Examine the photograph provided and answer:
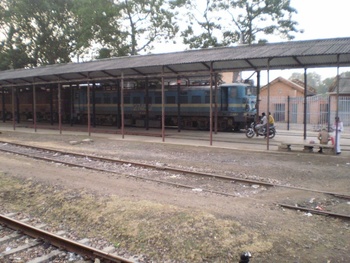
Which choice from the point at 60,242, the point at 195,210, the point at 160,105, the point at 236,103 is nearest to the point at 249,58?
the point at 236,103

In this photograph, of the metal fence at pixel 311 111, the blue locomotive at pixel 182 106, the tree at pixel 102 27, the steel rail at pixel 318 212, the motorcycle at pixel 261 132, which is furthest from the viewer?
the tree at pixel 102 27

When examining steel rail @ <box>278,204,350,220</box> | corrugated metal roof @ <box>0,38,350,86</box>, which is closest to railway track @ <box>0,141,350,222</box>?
steel rail @ <box>278,204,350,220</box>

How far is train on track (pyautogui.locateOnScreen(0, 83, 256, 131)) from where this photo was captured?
73.5 ft

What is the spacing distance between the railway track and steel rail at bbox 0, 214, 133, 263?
12.4ft

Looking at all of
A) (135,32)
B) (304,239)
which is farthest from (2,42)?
(304,239)

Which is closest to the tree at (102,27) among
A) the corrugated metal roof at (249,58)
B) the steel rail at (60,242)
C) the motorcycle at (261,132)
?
the corrugated metal roof at (249,58)

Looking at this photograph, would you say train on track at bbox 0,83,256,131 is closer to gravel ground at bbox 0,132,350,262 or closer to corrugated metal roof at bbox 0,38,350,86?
corrugated metal roof at bbox 0,38,350,86

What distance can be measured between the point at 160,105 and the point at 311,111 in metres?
12.7

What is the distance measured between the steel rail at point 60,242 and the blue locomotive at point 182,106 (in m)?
15.2

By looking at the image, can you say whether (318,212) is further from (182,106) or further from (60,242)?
(182,106)

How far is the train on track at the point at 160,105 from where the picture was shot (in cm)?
2239

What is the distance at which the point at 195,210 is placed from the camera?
6602mm

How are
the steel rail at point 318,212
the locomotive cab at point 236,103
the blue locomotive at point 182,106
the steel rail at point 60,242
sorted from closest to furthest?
the steel rail at point 60,242
the steel rail at point 318,212
the locomotive cab at point 236,103
the blue locomotive at point 182,106

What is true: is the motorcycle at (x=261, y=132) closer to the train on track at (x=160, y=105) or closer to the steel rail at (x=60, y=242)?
the train on track at (x=160, y=105)
